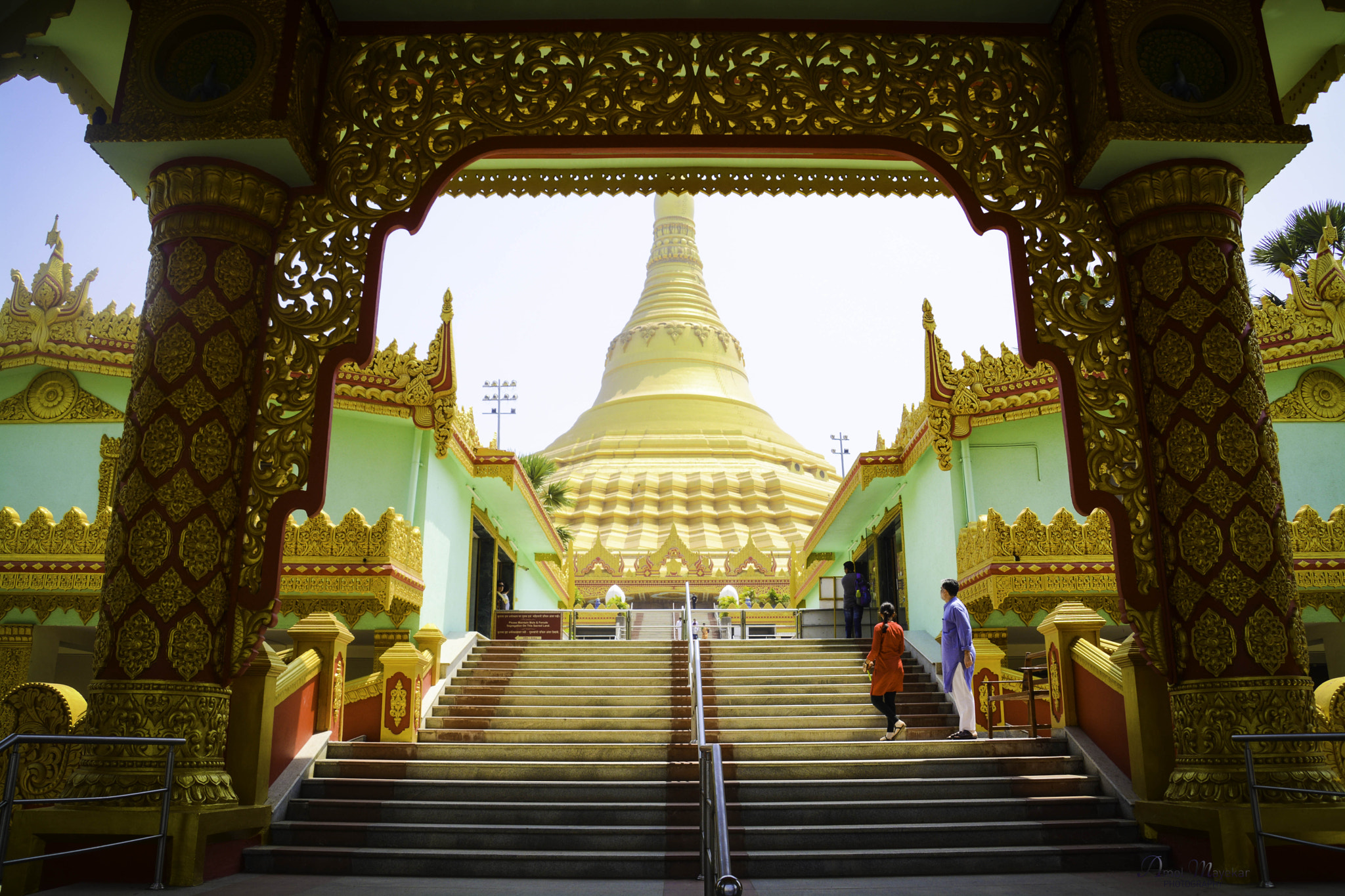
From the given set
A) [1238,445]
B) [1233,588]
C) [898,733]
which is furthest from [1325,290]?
[1233,588]

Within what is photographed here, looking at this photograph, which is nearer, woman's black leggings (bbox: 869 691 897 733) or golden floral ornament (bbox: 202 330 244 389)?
golden floral ornament (bbox: 202 330 244 389)

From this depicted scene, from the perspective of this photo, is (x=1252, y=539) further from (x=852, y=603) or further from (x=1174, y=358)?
(x=852, y=603)

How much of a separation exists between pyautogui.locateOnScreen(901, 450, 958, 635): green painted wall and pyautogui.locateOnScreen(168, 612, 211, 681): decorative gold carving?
423 inches

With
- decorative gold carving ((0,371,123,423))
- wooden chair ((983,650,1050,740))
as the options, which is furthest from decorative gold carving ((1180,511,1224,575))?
decorative gold carving ((0,371,123,423))

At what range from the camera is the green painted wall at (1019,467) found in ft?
45.8

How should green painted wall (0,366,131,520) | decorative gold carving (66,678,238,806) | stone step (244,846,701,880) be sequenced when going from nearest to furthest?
decorative gold carving (66,678,238,806) < stone step (244,846,701,880) < green painted wall (0,366,131,520)

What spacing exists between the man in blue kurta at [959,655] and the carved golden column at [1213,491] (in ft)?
13.4

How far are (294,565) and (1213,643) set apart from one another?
417 inches

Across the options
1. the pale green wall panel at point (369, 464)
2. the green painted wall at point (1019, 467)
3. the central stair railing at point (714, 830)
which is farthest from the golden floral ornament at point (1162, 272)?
the pale green wall panel at point (369, 464)

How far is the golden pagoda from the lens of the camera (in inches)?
1373

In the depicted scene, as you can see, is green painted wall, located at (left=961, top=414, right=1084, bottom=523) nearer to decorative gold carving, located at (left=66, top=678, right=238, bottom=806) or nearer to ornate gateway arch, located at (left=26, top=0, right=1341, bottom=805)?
ornate gateway arch, located at (left=26, top=0, right=1341, bottom=805)

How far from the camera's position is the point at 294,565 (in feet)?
40.8

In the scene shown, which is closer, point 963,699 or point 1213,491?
point 1213,491

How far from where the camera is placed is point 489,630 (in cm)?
1781
